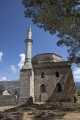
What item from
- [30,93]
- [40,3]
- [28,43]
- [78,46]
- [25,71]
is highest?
[28,43]

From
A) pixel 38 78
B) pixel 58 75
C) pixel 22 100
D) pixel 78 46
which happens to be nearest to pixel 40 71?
pixel 38 78

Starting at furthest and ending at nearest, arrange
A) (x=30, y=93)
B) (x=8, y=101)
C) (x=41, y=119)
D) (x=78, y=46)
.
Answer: (x=30, y=93)
(x=8, y=101)
(x=78, y=46)
(x=41, y=119)

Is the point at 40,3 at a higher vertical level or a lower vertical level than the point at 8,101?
higher

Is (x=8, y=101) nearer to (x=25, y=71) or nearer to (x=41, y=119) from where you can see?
(x=25, y=71)

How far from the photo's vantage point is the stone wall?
2745 centimetres

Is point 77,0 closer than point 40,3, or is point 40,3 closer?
point 77,0

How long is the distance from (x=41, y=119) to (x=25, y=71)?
50.3ft

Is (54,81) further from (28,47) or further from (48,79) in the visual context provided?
(28,47)

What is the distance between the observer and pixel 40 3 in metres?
11.4

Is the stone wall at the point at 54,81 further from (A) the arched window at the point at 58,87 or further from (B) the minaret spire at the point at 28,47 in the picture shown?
(B) the minaret spire at the point at 28,47

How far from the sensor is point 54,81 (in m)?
28.4

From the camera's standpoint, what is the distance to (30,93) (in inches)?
986

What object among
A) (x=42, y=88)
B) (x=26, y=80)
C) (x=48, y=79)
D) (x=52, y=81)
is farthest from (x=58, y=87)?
(x=26, y=80)

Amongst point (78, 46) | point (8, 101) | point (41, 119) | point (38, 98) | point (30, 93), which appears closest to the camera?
point (41, 119)
